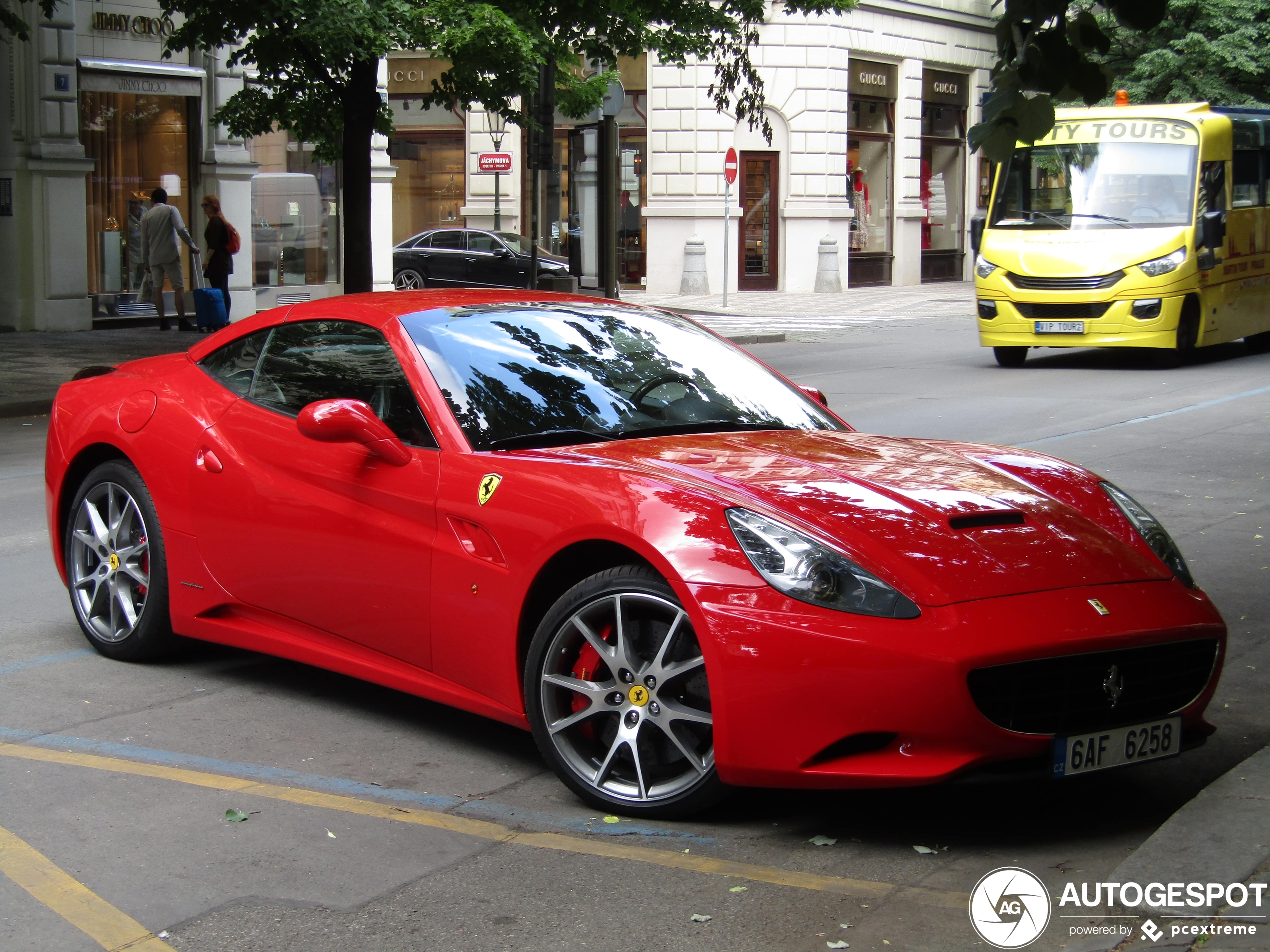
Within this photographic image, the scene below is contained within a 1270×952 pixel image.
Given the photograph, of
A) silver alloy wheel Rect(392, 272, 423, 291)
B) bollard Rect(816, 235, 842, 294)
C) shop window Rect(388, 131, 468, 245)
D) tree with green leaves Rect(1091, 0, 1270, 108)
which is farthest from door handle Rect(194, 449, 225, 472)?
tree with green leaves Rect(1091, 0, 1270, 108)

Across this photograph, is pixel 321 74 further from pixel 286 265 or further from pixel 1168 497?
pixel 1168 497

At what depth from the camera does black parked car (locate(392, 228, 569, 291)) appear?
31547mm

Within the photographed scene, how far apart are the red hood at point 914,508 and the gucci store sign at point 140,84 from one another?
1984 cm

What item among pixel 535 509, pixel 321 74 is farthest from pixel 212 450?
pixel 321 74

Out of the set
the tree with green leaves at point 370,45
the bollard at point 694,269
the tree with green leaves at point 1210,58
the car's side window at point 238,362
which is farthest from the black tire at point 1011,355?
the tree with green leaves at point 1210,58

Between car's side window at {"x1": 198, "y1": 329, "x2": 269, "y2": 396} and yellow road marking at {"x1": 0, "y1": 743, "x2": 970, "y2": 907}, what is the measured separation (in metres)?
1.43

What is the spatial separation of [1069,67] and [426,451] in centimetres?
268

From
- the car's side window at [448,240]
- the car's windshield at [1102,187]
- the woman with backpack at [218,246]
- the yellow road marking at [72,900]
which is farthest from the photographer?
A: the car's side window at [448,240]

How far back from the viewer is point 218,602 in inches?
207

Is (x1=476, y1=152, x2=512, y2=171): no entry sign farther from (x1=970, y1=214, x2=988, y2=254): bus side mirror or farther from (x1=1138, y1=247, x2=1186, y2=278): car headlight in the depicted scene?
(x1=1138, y1=247, x2=1186, y2=278): car headlight

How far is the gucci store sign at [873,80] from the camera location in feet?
122

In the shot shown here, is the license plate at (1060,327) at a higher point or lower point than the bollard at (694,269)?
lower

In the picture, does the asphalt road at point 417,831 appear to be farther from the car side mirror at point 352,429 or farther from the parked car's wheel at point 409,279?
the parked car's wheel at point 409,279

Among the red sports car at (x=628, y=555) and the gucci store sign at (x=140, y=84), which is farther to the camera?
the gucci store sign at (x=140, y=84)
